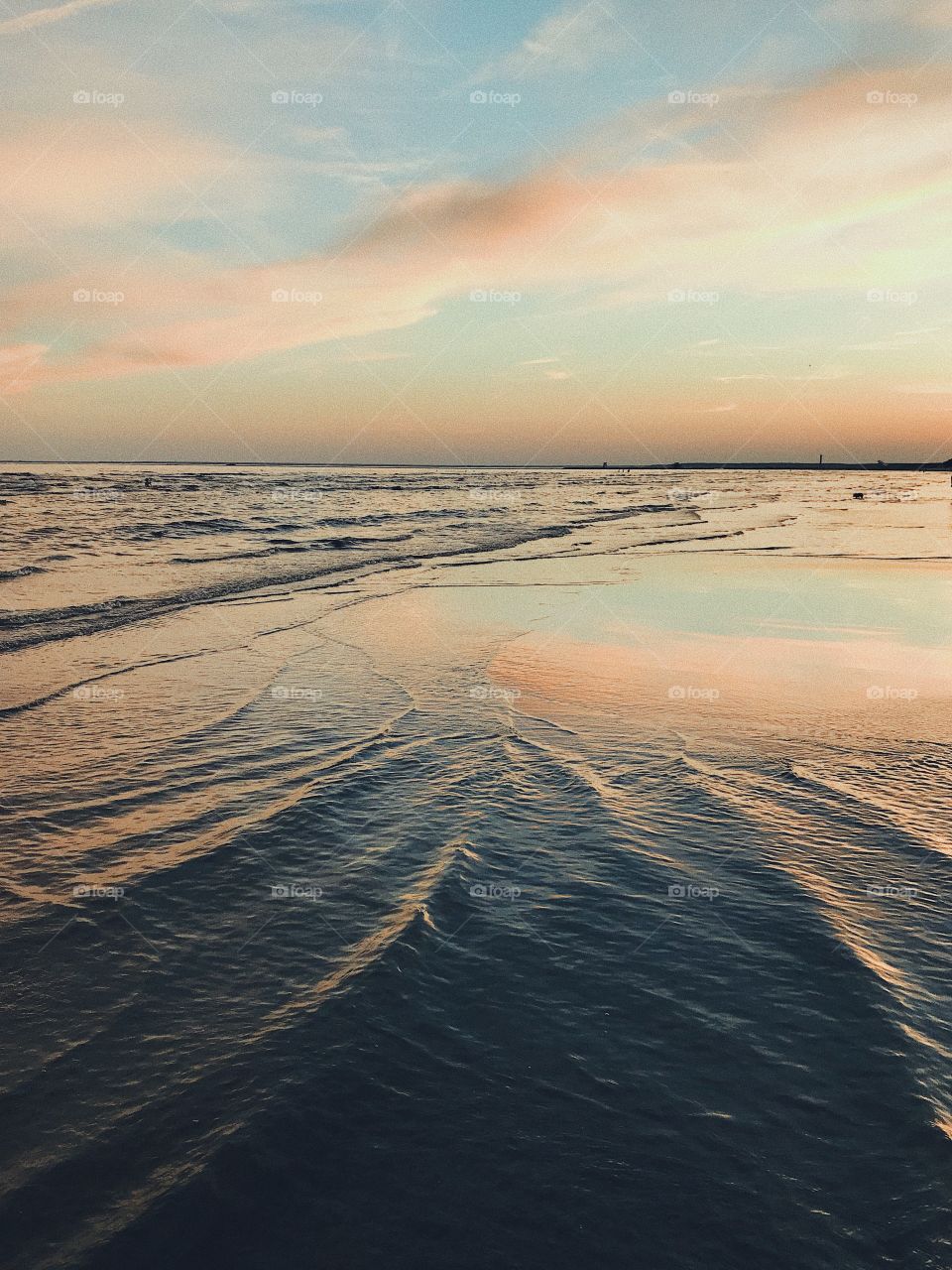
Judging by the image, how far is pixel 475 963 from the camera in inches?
210

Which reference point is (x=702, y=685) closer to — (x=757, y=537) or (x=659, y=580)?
(x=659, y=580)

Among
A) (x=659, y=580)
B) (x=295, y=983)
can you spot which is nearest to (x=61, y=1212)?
→ (x=295, y=983)

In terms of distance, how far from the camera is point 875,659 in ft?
45.7

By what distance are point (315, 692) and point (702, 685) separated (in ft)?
18.6

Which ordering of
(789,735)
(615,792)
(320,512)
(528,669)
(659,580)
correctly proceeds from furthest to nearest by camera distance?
(320,512), (659,580), (528,669), (789,735), (615,792)

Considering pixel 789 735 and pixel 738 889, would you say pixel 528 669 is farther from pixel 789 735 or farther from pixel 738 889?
pixel 738 889

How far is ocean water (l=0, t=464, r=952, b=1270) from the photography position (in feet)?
11.6

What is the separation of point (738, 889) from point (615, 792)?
79.6 inches

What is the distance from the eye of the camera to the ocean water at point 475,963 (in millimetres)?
3543

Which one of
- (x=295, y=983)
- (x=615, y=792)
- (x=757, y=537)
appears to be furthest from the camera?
(x=757, y=537)

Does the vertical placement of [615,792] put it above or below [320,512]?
below

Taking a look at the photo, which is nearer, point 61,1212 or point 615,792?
point 61,1212

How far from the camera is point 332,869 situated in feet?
21.6

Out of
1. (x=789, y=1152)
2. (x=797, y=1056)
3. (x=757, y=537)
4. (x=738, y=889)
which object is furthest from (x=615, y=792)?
(x=757, y=537)
